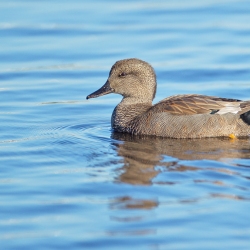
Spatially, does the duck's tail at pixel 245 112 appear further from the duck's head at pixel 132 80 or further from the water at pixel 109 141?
the duck's head at pixel 132 80

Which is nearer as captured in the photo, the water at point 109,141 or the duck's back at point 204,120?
the water at point 109,141

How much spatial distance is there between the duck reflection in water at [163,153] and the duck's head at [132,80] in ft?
2.36

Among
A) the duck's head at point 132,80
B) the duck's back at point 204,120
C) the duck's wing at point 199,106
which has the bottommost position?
the duck's back at point 204,120

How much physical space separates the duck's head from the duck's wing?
2.18 feet

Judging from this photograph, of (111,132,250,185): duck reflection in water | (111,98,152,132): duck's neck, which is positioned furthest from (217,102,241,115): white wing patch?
(111,98,152,132): duck's neck

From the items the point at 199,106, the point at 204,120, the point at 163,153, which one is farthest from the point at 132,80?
the point at 163,153

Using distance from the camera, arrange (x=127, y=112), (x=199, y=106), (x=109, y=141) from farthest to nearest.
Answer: (x=127, y=112)
(x=199, y=106)
(x=109, y=141)

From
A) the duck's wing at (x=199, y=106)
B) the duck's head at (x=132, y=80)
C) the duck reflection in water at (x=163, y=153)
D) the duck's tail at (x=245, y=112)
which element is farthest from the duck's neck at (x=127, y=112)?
the duck's tail at (x=245, y=112)

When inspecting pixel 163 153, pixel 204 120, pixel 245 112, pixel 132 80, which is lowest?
pixel 163 153

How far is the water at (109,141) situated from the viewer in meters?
6.93

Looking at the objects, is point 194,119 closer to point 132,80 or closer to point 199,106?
point 199,106

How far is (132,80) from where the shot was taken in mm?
11008

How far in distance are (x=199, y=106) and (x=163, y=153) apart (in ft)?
3.80

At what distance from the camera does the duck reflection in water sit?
8.56 metres
